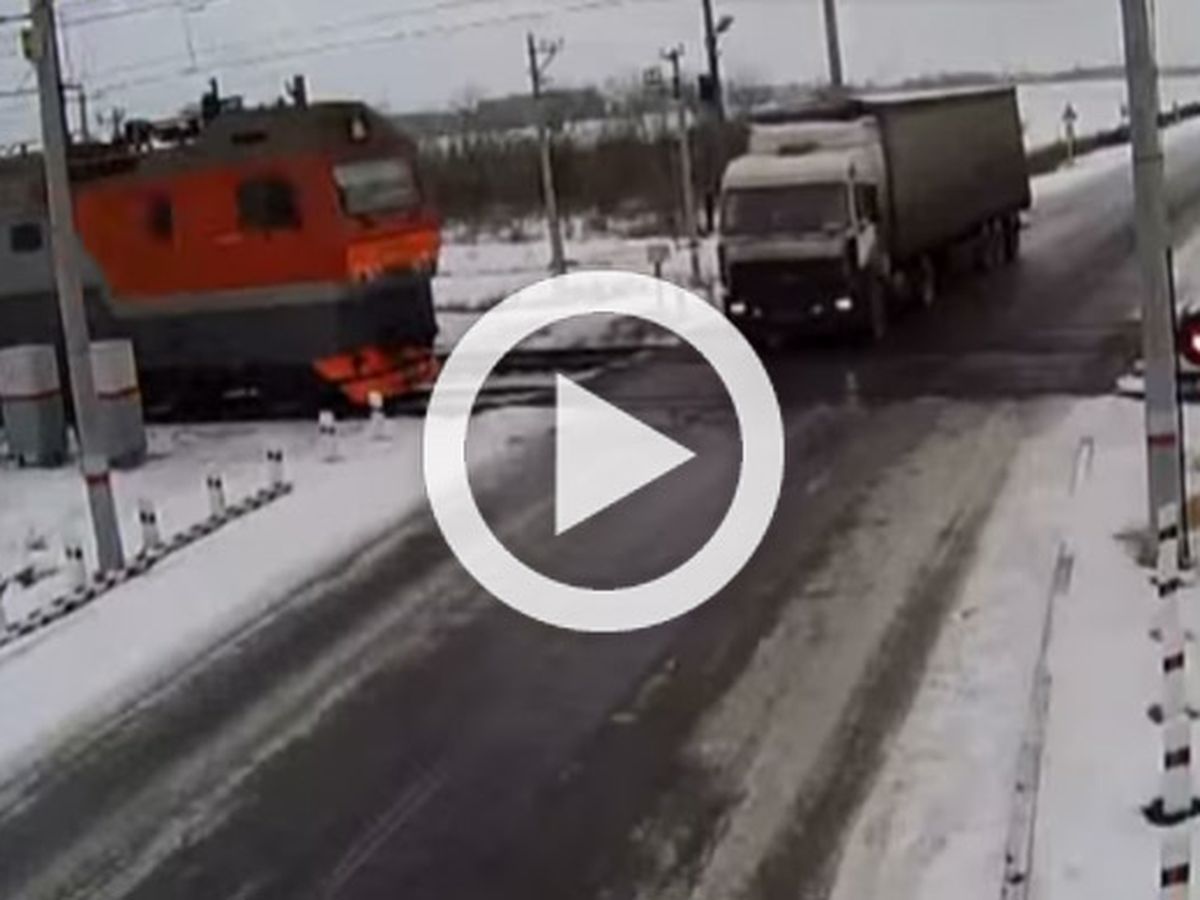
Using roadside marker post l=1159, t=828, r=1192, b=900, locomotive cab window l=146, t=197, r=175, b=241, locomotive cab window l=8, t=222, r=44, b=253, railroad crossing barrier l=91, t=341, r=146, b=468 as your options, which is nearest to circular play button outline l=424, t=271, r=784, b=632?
railroad crossing barrier l=91, t=341, r=146, b=468

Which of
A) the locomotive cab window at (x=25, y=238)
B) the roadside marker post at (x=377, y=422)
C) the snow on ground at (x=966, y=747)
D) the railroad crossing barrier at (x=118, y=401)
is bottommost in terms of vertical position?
the snow on ground at (x=966, y=747)

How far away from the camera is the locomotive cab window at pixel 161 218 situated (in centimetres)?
2477

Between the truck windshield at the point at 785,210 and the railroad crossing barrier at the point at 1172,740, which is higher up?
the truck windshield at the point at 785,210

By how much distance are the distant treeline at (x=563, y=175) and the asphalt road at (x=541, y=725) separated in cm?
4143

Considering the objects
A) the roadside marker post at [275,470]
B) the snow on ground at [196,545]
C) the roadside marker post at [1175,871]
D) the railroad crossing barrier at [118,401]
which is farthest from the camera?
the railroad crossing barrier at [118,401]

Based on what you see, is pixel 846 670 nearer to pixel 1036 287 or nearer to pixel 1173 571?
pixel 1173 571

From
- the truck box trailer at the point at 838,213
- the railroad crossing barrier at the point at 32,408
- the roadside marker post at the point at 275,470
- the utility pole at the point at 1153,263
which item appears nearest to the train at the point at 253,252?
the railroad crossing barrier at the point at 32,408

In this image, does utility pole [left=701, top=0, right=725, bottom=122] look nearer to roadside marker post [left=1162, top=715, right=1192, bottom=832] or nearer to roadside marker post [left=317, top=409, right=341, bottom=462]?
roadside marker post [left=317, top=409, right=341, bottom=462]

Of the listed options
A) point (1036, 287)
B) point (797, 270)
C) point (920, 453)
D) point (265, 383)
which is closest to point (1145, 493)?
point (920, 453)

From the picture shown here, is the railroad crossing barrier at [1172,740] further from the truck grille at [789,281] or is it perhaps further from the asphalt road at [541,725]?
the truck grille at [789,281]

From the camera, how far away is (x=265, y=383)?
82.8 feet

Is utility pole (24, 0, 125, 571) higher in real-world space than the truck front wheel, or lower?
higher

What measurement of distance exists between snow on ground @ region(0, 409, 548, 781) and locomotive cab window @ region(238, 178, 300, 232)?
2.53 m

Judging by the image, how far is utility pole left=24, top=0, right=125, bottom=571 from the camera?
15656mm
